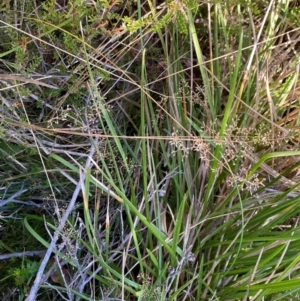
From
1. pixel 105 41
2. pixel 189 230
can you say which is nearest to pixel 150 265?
pixel 189 230

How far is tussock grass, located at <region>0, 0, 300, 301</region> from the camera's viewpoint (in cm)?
86

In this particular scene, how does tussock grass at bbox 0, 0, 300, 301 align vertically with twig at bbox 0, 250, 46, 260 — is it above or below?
above

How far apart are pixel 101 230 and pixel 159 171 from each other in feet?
0.62

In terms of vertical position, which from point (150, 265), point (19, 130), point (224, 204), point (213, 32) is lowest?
point (150, 265)

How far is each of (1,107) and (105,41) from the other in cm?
27

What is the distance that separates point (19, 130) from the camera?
913mm

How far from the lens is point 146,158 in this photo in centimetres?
96

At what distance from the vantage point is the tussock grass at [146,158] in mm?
863

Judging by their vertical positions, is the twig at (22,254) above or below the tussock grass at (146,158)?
below

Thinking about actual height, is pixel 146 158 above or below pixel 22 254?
above

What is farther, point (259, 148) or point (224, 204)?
point (259, 148)

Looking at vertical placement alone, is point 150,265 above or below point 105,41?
below

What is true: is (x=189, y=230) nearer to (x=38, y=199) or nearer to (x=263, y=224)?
(x=263, y=224)

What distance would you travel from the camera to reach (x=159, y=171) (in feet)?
3.29
